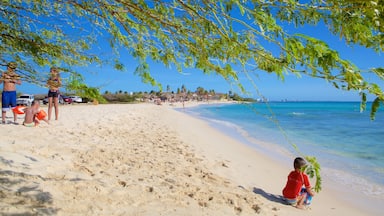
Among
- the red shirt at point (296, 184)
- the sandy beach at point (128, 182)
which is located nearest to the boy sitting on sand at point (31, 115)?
the sandy beach at point (128, 182)

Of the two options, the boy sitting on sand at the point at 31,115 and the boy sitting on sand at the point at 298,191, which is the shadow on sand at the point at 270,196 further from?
the boy sitting on sand at the point at 31,115

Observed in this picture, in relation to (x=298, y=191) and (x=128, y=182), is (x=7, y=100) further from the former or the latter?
(x=298, y=191)

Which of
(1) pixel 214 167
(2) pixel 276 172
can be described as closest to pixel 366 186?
(2) pixel 276 172

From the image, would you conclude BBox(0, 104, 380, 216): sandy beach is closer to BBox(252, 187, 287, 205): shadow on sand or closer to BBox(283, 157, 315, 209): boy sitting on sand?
BBox(252, 187, 287, 205): shadow on sand

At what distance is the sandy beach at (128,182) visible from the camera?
3396 mm

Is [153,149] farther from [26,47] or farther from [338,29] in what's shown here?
[338,29]

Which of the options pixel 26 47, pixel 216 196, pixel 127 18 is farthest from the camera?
pixel 216 196

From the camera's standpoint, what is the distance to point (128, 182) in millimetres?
4281

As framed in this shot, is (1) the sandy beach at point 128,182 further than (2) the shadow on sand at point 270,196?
No

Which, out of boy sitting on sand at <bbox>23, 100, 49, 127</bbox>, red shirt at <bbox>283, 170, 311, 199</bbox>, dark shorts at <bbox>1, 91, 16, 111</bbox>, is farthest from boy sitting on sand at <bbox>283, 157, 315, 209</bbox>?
dark shorts at <bbox>1, 91, 16, 111</bbox>

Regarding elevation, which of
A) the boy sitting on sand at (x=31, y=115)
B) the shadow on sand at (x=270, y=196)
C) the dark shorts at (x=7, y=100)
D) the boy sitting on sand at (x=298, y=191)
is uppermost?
the dark shorts at (x=7, y=100)

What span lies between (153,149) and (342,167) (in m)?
5.04

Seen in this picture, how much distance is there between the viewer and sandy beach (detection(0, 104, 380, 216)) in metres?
3.40

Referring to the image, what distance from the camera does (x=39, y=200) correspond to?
10.7 feet
